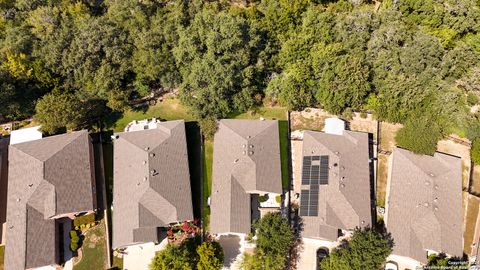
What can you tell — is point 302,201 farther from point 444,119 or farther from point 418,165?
point 444,119

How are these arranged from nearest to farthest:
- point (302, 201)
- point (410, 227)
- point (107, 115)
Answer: point (410, 227)
point (302, 201)
point (107, 115)

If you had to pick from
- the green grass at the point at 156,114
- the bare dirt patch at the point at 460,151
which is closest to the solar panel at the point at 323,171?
the bare dirt patch at the point at 460,151

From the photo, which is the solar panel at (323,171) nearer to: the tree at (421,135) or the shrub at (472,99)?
the tree at (421,135)

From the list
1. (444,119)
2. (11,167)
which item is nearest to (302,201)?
(444,119)

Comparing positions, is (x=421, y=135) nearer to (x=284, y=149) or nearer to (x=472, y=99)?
(x=472, y=99)

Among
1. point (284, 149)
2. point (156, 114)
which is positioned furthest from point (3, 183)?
point (284, 149)
